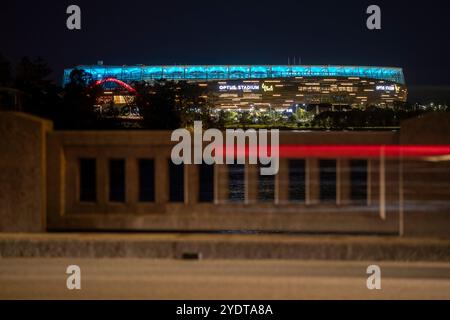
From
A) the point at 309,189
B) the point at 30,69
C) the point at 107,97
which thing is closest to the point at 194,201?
the point at 309,189

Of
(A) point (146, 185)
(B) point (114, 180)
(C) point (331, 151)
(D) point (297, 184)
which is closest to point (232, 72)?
(A) point (146, 185)

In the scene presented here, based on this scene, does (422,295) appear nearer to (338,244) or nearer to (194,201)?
(338,244)

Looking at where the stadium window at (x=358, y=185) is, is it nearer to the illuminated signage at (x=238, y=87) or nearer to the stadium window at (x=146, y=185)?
the stadium window at (x=146, y=185)

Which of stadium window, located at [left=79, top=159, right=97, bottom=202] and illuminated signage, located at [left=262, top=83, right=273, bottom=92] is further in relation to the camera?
illuminated signage, located at [left=262, top=83, right=273, bottom=92]

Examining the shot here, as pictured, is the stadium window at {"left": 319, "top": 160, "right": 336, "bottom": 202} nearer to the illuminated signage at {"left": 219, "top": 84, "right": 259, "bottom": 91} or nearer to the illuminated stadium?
the illuminated stadium

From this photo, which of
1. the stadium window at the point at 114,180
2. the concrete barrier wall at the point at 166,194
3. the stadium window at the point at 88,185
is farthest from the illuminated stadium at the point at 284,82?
the concrete barrier wall at the point at 166,194

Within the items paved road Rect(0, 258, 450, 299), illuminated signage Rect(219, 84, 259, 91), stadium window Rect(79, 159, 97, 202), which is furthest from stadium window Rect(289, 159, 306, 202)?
illuminated signage Rect(219, 84, 259, 91)

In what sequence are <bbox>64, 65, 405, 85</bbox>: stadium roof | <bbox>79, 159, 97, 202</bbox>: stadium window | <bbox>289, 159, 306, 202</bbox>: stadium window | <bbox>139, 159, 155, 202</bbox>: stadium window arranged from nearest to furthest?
1. <bbox>79, 159, 97, 202</bbox>: stadium window
2. <bbox>139, 159, 155, 202</bbox>: stadium window
3. <bbox>289, 159, 306, 202</bbox>: stadium window
4. <bbox>64, 65, 405, 85</bbox>: stadium roof

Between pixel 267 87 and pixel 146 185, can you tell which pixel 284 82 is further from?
pixel 146 185
